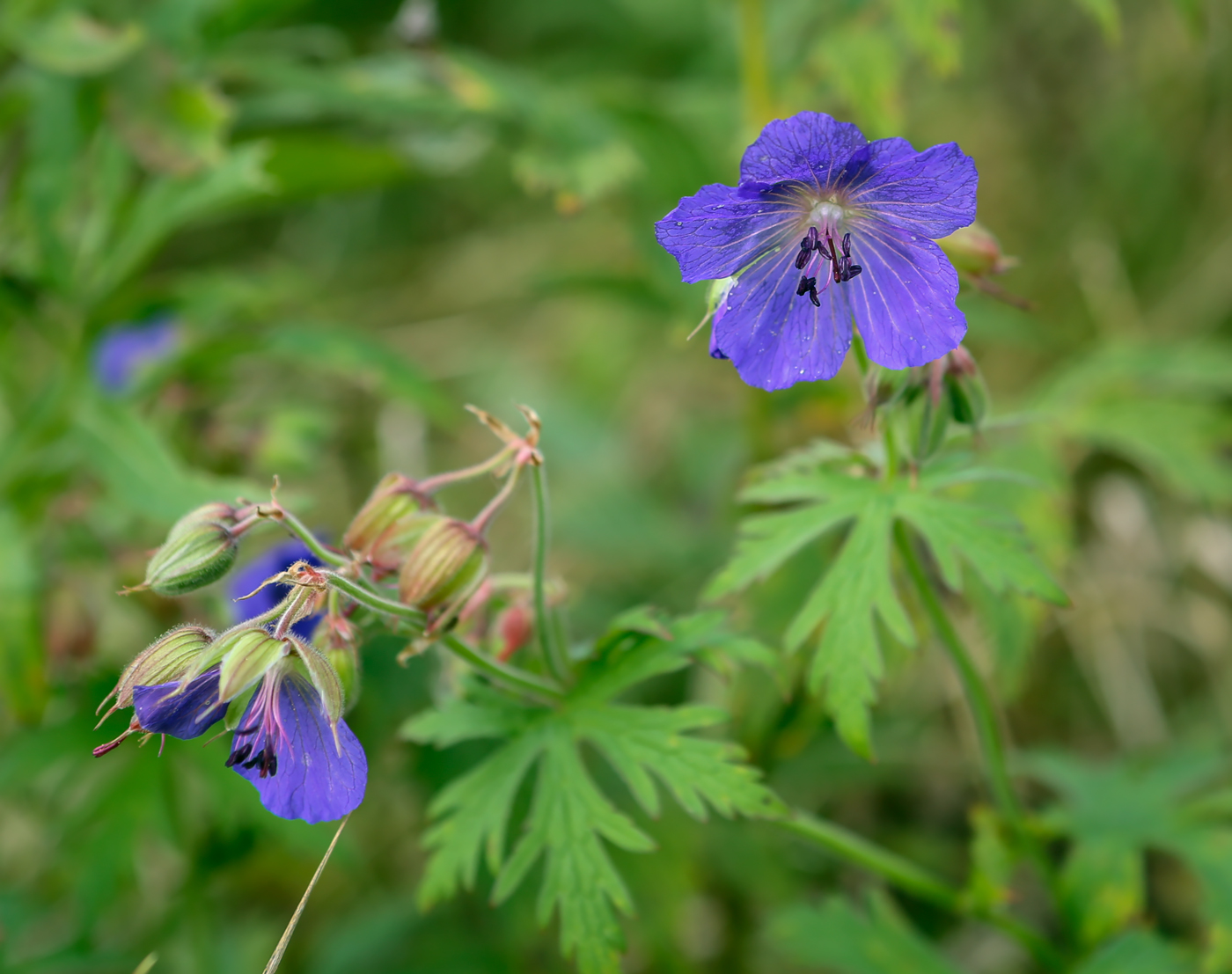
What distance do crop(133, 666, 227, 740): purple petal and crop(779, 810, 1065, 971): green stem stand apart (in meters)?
0.91

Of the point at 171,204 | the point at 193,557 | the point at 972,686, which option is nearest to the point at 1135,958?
the point at 972,686

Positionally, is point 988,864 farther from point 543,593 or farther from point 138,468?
point 138,468

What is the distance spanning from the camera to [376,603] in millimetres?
1382

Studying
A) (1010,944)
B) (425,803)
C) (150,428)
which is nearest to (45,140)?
(150,428)

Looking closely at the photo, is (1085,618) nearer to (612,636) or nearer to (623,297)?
(623,297)

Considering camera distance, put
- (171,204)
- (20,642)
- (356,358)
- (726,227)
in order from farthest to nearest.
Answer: (356,358) < (171,204) < (20,642) < (726,227)

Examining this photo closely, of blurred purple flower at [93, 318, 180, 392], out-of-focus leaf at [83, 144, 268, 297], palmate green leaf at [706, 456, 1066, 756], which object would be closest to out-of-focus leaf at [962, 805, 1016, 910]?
palmate green leaf at [706, 456, 1066, 756]

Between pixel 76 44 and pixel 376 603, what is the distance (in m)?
1.97

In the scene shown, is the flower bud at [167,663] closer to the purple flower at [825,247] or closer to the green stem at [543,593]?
the green stem at [543,593]

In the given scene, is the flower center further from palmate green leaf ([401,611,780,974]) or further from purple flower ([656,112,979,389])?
palmate green leaf ([401,611,780,974])

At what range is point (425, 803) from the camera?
106 inches

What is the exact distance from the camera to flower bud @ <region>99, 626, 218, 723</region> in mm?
1292

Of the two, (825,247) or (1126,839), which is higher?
(825,247)

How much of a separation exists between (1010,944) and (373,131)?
3.31 metres
